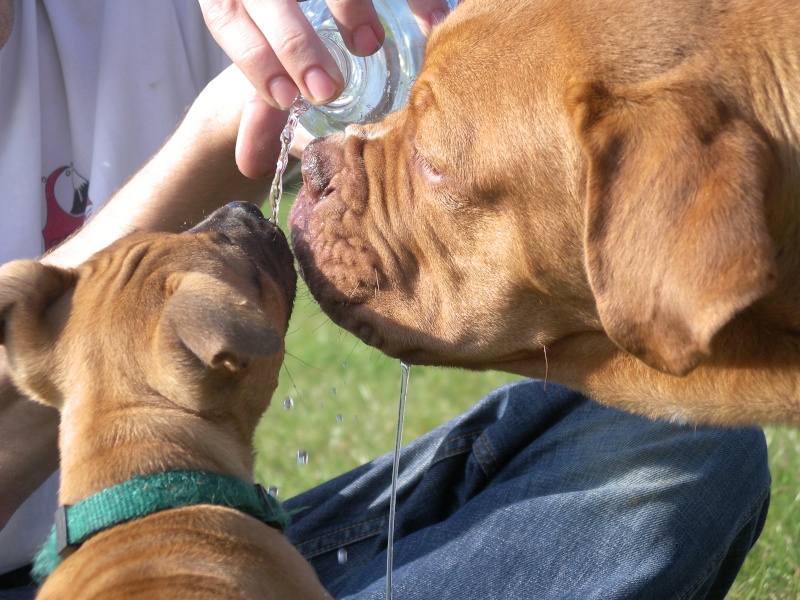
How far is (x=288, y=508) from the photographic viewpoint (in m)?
4.38

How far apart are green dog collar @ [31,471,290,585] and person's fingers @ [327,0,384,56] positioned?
162 centimetres

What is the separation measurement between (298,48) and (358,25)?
392 millimetres

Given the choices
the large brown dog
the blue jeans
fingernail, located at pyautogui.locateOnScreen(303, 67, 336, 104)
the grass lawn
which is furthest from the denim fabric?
fingernail, located at pyautogui.locateOnScreen(303, 67, 336, 104)

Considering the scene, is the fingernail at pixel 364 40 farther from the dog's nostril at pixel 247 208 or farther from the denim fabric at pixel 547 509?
the denim fabric at pixel 547 509

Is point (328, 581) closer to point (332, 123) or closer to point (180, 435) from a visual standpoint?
point (180, 435)

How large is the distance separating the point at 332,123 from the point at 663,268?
2505 millimetres

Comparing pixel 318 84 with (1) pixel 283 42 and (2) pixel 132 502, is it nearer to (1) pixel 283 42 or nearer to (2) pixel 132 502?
(1) pixel 283 42

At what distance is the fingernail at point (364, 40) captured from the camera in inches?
147

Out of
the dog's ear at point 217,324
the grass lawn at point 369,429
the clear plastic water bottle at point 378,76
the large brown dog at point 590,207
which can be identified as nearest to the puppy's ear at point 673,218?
the large brown dog at point 590,207

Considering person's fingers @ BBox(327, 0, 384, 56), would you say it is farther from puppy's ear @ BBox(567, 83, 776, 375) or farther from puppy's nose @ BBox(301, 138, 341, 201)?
puppy's ear @ BBox(567, 83, 776, 375)

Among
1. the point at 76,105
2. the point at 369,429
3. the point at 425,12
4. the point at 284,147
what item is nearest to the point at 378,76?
the point at 425,12

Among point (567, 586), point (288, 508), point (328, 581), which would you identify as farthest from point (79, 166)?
point (567, 586)

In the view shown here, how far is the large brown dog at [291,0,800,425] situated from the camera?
2.47 metres

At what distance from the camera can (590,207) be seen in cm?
265
